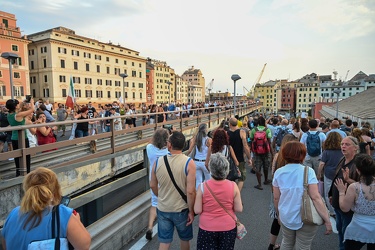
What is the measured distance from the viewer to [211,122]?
17.0 metres

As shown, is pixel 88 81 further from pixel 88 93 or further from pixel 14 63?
pixel 14 63

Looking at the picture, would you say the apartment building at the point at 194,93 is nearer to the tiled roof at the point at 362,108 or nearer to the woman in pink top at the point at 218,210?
the tiled roof at the point at 362,108

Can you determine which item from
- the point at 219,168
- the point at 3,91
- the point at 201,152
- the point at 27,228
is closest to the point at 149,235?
the point at 201,152

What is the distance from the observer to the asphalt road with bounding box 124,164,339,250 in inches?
163

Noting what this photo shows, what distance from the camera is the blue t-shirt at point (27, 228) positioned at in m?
1.92

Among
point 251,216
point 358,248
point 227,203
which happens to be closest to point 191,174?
point 227,203

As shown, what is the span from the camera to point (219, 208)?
2893 mm

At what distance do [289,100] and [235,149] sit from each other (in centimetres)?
15119

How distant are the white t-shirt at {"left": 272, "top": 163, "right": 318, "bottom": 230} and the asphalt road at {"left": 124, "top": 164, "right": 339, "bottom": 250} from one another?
4.30ft

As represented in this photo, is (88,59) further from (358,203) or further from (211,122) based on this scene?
(358,203)

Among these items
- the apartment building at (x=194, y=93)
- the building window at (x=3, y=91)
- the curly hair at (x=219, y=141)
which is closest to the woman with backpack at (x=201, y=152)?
the curly hair at (x=219, y=141)

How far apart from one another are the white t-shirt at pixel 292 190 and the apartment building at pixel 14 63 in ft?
193

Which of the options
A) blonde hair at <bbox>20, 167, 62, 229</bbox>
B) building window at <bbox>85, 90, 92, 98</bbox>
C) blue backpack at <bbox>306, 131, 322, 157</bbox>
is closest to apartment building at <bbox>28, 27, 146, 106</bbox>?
building window at <bbox>85, 90, 92, 98</bbox>

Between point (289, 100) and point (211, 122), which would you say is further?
point (289, 100)
